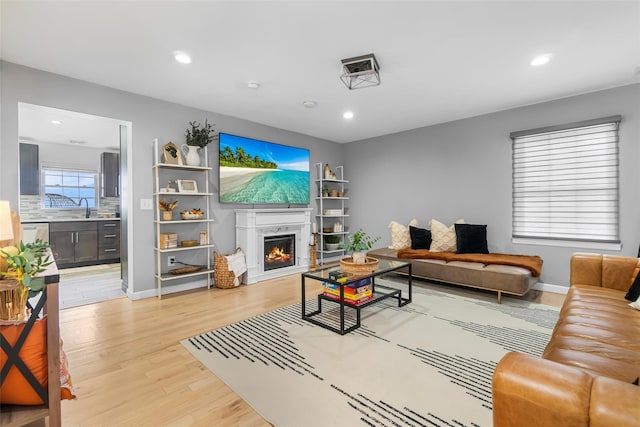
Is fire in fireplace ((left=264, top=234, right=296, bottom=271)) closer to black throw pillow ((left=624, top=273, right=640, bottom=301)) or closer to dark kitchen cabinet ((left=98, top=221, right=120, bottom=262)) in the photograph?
dark kitchen cabinet ((left=98, top=221, right=120, bottom=262))

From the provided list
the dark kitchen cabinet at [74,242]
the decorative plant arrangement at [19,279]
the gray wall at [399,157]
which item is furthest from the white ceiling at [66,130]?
the decorative plant arrangement at [19,279]

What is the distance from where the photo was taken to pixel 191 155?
390 cm

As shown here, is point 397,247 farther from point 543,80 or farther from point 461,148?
point 543,80

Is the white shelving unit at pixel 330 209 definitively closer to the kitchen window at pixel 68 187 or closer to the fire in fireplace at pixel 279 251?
the fire in fireplace at pixel 279 251

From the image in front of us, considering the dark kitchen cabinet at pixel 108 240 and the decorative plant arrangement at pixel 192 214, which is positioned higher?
the decorative plant arrangement at pixel 192 214

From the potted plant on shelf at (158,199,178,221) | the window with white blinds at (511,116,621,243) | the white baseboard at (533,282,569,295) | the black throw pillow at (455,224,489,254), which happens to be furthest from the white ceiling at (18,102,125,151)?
the white baseboard at (533,282,569,295)

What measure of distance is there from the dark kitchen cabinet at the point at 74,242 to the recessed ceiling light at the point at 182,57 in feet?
15.0

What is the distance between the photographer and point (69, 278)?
473 centimetres

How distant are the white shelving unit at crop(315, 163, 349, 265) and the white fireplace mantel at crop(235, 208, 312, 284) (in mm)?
586

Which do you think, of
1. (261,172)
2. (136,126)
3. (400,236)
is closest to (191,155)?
(136,126)

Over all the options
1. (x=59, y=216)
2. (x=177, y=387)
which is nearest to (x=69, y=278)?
(x=59, y=216)

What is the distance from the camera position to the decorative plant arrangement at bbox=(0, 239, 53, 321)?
1214 millimetres

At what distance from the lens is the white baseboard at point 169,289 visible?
143 inches

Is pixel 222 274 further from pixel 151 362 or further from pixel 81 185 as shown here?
pixel 81 185
